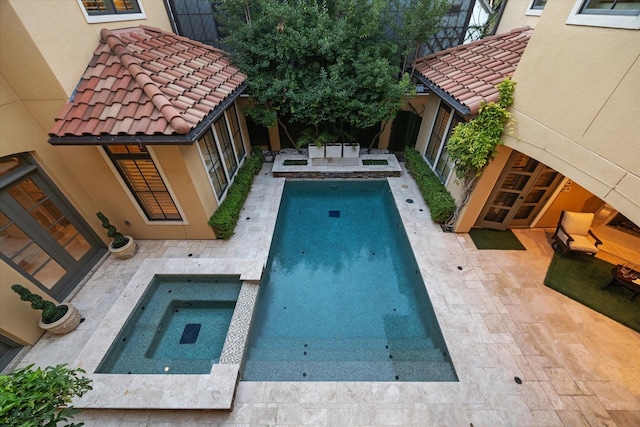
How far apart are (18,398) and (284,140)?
11.4 m

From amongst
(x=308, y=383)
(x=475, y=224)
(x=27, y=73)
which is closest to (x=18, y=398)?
(x=308, y=383)

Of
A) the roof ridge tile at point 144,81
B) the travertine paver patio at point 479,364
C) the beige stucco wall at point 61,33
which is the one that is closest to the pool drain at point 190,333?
the travertine paver patio at point 479,364

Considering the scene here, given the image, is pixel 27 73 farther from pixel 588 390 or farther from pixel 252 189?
pixel 588 390

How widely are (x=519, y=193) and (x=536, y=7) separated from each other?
6211mm

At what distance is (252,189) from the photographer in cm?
1076

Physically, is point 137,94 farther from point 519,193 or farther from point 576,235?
point 576,235

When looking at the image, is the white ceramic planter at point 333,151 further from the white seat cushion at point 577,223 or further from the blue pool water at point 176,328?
the white seat cushion at point 577,223

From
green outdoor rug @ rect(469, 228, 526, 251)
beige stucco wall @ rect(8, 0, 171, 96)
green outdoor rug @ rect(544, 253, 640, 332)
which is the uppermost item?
beige stucco wall @ rect(8, 0, 171, 96)

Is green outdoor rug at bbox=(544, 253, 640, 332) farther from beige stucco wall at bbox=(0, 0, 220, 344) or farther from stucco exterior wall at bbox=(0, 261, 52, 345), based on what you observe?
stucco exterior wall at bbox=(0, 261, 52, 345)

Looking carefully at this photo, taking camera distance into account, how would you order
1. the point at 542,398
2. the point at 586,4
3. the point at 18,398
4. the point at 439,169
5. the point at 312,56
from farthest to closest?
the point at 439,169
the point at 312,56
the point at 542,398
the point at 586,4
the point at 18,398

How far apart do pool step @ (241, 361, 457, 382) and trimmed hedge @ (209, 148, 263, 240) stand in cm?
400

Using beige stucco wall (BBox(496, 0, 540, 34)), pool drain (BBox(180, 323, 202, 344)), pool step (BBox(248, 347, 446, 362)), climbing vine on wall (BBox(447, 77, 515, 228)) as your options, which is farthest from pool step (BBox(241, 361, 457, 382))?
beige stucco wall (BBox(496, 0, 540, 34))

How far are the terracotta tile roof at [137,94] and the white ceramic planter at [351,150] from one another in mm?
5196

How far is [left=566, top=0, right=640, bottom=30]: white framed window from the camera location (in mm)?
3602
